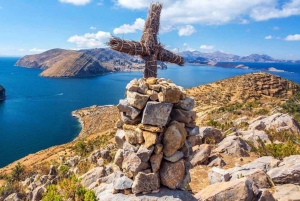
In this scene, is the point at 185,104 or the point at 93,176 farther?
the point at 93,176

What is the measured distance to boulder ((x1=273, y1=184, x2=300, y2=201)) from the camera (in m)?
8.38

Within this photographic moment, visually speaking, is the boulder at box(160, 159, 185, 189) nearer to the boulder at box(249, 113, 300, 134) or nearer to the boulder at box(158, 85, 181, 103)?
the boulder at box(158, 85, 181, 103)

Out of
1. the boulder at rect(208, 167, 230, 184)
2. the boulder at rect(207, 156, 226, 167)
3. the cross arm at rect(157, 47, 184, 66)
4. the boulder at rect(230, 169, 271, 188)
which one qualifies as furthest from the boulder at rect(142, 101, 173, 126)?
the boulder at rect(207, 156, 226, 167)

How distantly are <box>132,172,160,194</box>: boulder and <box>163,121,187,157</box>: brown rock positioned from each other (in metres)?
0.75

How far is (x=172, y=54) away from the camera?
25.3 ft

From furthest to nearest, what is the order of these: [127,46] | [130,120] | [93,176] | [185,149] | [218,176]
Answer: [93,176], [218,176], [185,149], [130,120], [127,46]

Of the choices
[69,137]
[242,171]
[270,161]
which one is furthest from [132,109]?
[69,137]

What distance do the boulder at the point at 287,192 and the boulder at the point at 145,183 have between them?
4736 mm

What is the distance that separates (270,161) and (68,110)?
7816cm

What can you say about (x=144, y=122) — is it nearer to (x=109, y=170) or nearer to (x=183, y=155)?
(x=183, y=155)

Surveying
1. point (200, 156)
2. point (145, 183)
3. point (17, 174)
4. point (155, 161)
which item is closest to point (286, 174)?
point (200, 156)

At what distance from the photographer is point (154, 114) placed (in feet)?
22.1

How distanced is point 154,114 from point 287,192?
599 centimetres

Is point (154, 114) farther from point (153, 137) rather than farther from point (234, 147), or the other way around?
point (234, 147)
